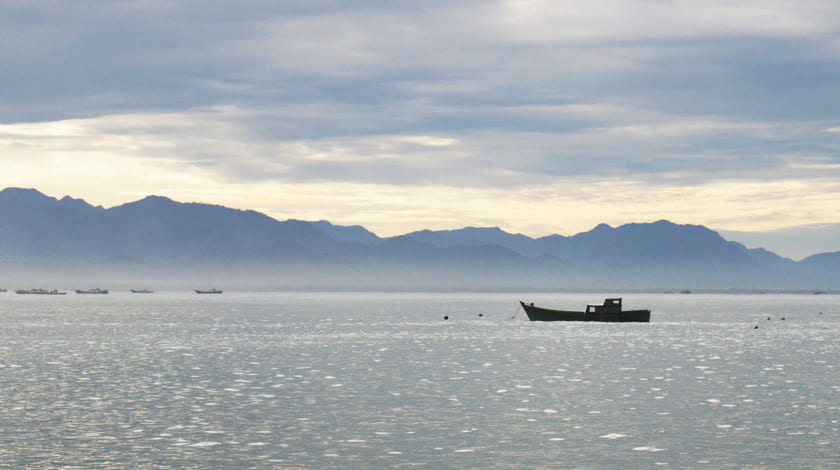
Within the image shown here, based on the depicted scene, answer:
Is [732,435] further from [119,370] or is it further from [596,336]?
[596,336]

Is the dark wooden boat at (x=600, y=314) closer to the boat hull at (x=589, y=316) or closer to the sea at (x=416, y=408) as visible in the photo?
the boat hull at (x=589, y=316)

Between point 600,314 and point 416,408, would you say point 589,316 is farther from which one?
point 416,408

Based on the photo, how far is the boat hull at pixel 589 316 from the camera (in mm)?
159000

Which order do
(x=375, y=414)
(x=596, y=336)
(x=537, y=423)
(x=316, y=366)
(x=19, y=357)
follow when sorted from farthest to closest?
1. (x=596, y=336)
2. (x=19, y=357)
3. (x=316, y=366)
4. (x=375, y=414)
5. (x=537, y=423)

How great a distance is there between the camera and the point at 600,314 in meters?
160

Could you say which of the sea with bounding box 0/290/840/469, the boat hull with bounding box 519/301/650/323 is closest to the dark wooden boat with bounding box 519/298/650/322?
the boat hull with bounding box 519/301/650/323

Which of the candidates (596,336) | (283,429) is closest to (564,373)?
(283,429)

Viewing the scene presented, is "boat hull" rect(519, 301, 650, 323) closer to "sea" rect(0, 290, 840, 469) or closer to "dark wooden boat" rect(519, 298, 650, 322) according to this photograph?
"dark wooden boat" rect(519, 298, 650, 322)

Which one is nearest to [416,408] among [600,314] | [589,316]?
[600,314]

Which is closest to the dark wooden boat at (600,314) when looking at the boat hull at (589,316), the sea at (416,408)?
the boat hull at (589,316)

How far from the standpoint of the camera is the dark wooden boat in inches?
6260

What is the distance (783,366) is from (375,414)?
43.1m

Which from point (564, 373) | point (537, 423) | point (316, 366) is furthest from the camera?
point (316, 366)

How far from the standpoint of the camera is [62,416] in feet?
143
